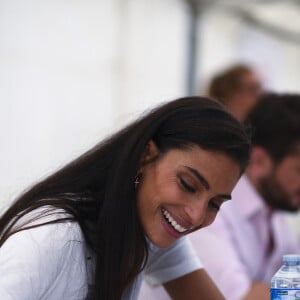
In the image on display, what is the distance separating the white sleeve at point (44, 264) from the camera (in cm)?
127

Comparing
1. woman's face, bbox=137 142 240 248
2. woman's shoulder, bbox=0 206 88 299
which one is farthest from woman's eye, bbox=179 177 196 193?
woman's shoulder, bbox=0 206 88 299

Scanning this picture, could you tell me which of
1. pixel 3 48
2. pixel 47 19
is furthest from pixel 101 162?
pixel 47 19

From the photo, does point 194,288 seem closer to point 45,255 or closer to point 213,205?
point 213,205

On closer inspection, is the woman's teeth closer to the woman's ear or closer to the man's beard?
the woman's ear

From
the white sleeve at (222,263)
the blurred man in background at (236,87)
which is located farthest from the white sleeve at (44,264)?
the blurred man in background at (236,87)

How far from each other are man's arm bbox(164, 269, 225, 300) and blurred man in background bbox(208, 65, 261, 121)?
165cm

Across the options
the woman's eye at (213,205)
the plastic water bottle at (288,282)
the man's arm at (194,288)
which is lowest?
the man's arm at (194,288)

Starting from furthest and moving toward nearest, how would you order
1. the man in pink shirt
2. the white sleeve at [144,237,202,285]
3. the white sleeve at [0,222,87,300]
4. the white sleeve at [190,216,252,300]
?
1. the man in pink shirt
2. the white sleeve at [190,216,252,300]
3. the white sleeve at [144,237,202,285]
4. the white sleeve at [0,222,87,300]

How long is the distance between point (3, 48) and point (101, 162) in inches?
78.3

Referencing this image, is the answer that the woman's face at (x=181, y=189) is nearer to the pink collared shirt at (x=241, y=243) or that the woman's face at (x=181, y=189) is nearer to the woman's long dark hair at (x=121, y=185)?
the woman's long dark hair at (x=121, y=185)

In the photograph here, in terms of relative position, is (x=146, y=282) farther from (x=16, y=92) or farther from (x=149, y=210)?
(x=16, y=92)

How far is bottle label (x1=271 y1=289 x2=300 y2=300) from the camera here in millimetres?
1381

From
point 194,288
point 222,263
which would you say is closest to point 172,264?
point 194,288

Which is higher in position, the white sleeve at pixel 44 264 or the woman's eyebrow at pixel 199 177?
the woman's eyebrow at pixel 199 177
